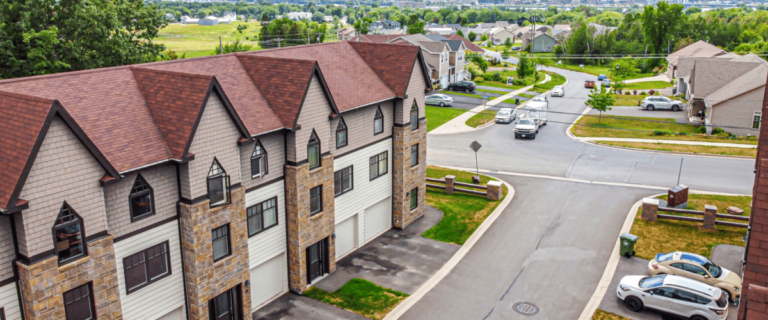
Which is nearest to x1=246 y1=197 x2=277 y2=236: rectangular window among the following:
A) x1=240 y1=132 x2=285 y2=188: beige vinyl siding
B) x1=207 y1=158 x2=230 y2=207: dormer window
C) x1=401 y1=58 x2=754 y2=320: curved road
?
x1=240 y1=132 x2=285 y2=188: beige vinyl siding

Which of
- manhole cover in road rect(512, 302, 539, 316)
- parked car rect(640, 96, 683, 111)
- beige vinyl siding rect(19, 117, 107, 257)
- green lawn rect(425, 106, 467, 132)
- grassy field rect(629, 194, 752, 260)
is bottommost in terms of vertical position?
manhole cover in road rect(512, 302, 539, 316)

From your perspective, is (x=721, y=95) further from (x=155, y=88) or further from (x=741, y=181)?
(x=155, y=88)

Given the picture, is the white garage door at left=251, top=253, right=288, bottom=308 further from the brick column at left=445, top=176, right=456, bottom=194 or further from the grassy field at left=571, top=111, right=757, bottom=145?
the grassy field at left=571, top=111, right=757, bottom=145

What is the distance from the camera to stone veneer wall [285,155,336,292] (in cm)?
2556

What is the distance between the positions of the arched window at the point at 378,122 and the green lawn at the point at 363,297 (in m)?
7.94

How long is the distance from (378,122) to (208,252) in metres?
12.6

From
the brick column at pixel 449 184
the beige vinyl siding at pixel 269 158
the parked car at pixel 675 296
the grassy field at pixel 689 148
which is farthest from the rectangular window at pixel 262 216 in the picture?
the grassy field at pixel 689 148

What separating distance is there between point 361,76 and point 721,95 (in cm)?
4337

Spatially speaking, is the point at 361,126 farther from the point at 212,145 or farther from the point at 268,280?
the point at 212,145

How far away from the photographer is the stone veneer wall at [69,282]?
16.7 meters

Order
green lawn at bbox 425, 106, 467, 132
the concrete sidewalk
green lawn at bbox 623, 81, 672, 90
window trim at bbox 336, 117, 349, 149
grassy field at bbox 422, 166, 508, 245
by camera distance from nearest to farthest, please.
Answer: window trim at bbox 336, 117, 349, 149
grassy field at bbox 422, 166, 508, 245
the concrete sidewalk
green lawn at bbox 425, 106, 467, 132
green lawn at bbox 623, 81, 672, 90

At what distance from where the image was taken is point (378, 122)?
31.4 m

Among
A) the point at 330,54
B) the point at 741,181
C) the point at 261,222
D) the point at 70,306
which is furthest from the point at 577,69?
the point at 70,306

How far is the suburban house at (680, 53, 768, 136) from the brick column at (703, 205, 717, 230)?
67.3 feet
